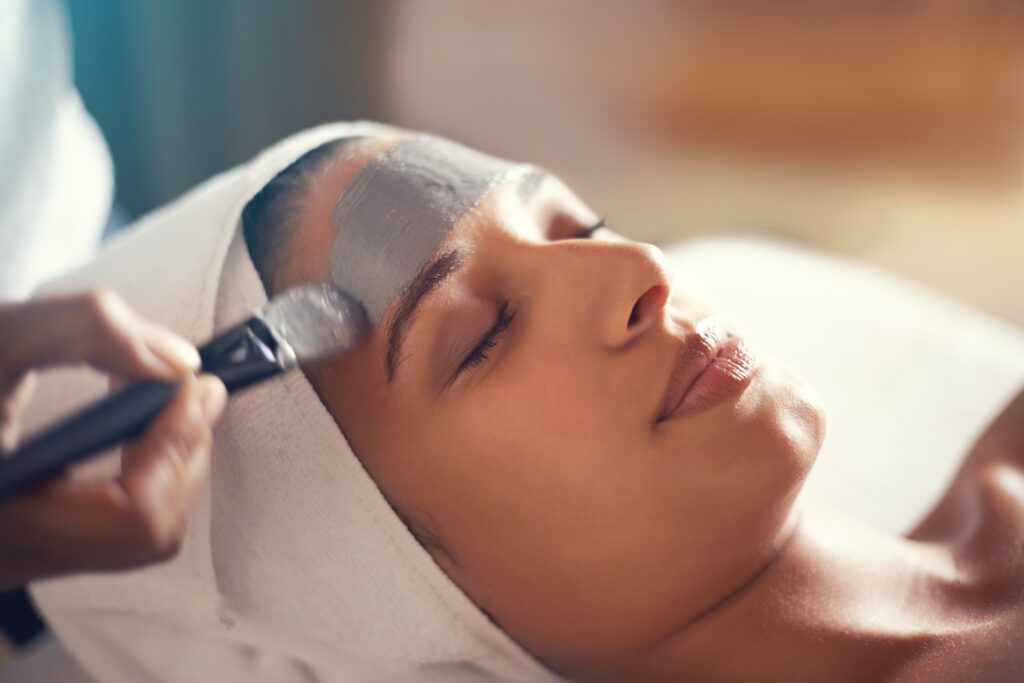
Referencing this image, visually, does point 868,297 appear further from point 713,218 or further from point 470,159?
point 470,159

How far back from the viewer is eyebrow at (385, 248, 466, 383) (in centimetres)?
69

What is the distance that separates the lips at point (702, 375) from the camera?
2.27 ft

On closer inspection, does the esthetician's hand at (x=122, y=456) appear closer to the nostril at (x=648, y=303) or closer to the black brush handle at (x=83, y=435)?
the black brush handle at (x=83, y=435)

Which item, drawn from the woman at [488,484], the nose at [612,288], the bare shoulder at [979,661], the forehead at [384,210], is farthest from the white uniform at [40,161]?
the bare shoulder at [979,661]

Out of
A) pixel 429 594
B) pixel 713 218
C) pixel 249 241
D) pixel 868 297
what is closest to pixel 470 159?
pixel 249 241

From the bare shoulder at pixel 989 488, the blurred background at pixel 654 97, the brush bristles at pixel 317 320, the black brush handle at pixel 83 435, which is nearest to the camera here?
the black brush handle at pixel 83 435

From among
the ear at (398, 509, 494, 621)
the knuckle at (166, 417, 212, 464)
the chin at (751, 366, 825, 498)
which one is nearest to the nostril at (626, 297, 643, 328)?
the chin at (751, 366, 825, 498)

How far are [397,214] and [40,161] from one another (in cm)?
67

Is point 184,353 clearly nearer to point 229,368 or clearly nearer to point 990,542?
point 229,368

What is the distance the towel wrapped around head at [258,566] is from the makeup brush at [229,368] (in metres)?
0.08

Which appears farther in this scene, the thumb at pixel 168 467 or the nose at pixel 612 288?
the nose at pixel 612 288

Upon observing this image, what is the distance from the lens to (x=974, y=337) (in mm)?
1250

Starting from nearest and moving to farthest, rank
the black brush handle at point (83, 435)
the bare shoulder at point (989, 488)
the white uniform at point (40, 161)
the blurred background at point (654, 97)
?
the black brush handle at point (83, 435), the bare shoulder at point (989, 488), the white uniform at point (40, 161), the blurred background at point (654, 97)

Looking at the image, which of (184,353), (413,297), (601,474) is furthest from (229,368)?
(601,474)
